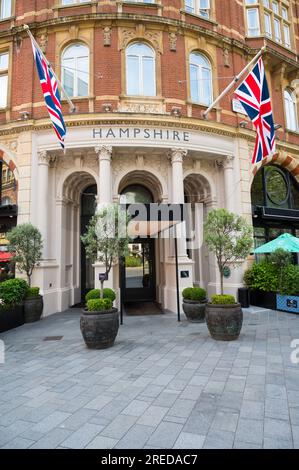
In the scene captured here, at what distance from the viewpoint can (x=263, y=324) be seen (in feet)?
28.3

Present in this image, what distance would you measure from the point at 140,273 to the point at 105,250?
7.20 m

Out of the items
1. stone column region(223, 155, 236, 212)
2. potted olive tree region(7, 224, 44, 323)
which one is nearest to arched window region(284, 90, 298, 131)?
stone column region(223, 155, 236, 212)

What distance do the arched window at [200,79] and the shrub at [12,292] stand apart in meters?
10.7

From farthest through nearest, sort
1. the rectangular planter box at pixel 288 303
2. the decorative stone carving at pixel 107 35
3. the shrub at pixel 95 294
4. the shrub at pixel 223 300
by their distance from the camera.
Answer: the decorative stone carving at pixel 107 35
the rectangular planter box at pixel 288 303
the shrub at pixel 95 294
the shrub at pixel 223 300

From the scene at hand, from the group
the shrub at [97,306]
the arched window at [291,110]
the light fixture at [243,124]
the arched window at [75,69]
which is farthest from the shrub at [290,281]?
the arched window at [75,69]

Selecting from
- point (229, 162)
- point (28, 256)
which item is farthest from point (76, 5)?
point (28, 256)

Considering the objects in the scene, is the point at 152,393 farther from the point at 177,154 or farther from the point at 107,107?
the point at 107,107

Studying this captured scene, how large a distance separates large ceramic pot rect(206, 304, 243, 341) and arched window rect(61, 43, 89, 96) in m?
10.5

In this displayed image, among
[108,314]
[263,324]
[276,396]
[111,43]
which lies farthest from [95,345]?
[111,43]

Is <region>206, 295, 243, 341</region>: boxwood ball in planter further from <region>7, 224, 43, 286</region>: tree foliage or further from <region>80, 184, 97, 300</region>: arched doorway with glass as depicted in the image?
<region>80, 184, 97, 300</region>: arched doorway with glass

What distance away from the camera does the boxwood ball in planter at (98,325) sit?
6402 mm

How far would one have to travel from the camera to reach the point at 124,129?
1129 centimetres

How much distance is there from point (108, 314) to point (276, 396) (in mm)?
3785

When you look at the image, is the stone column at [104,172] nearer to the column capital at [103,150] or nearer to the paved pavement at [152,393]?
the column capital at [103,150]
